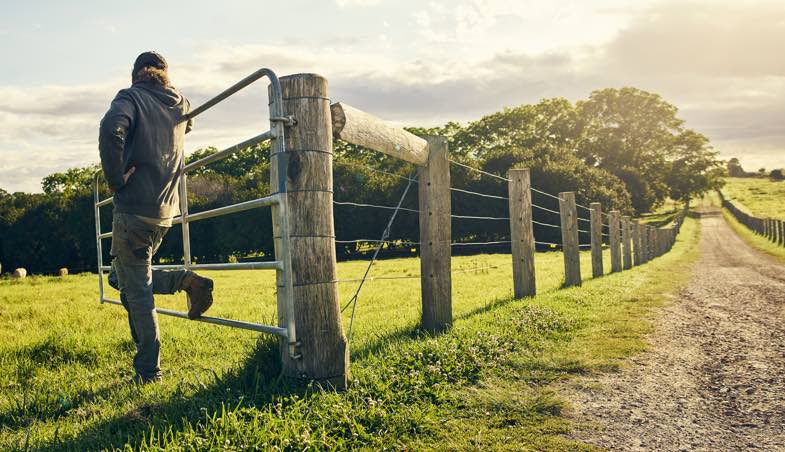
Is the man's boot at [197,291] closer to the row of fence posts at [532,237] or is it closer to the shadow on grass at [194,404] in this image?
the shadow on grass at [194,404]

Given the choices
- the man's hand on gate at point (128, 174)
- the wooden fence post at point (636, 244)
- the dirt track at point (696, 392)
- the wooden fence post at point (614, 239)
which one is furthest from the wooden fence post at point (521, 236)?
the wooden fence post at point (636, 244)

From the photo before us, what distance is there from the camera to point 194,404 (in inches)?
129

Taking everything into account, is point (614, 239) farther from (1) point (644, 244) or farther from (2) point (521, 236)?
(2) point (521, 236)

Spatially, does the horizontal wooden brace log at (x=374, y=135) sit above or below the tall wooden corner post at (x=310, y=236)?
above

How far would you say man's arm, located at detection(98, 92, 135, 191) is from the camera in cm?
377

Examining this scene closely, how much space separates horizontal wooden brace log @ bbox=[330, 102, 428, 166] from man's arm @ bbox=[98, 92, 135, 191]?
1354 millimetres

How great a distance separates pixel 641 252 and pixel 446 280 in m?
18.2

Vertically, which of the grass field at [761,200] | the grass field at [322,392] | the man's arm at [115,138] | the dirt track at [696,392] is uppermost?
the grass field at [761,200]

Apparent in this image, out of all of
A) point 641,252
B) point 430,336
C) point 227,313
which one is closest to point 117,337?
point 227,313

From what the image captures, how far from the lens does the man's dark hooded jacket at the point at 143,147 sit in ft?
12.5

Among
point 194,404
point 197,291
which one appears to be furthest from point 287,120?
point 194,404

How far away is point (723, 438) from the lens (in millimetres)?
3209

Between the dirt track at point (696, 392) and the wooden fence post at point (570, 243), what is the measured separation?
3.55 m

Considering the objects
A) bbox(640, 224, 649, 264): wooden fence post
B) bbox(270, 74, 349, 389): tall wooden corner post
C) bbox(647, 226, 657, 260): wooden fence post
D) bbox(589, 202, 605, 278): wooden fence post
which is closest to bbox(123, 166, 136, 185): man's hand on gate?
bbox(270, 74, 349, 389): tall wooden corner post
